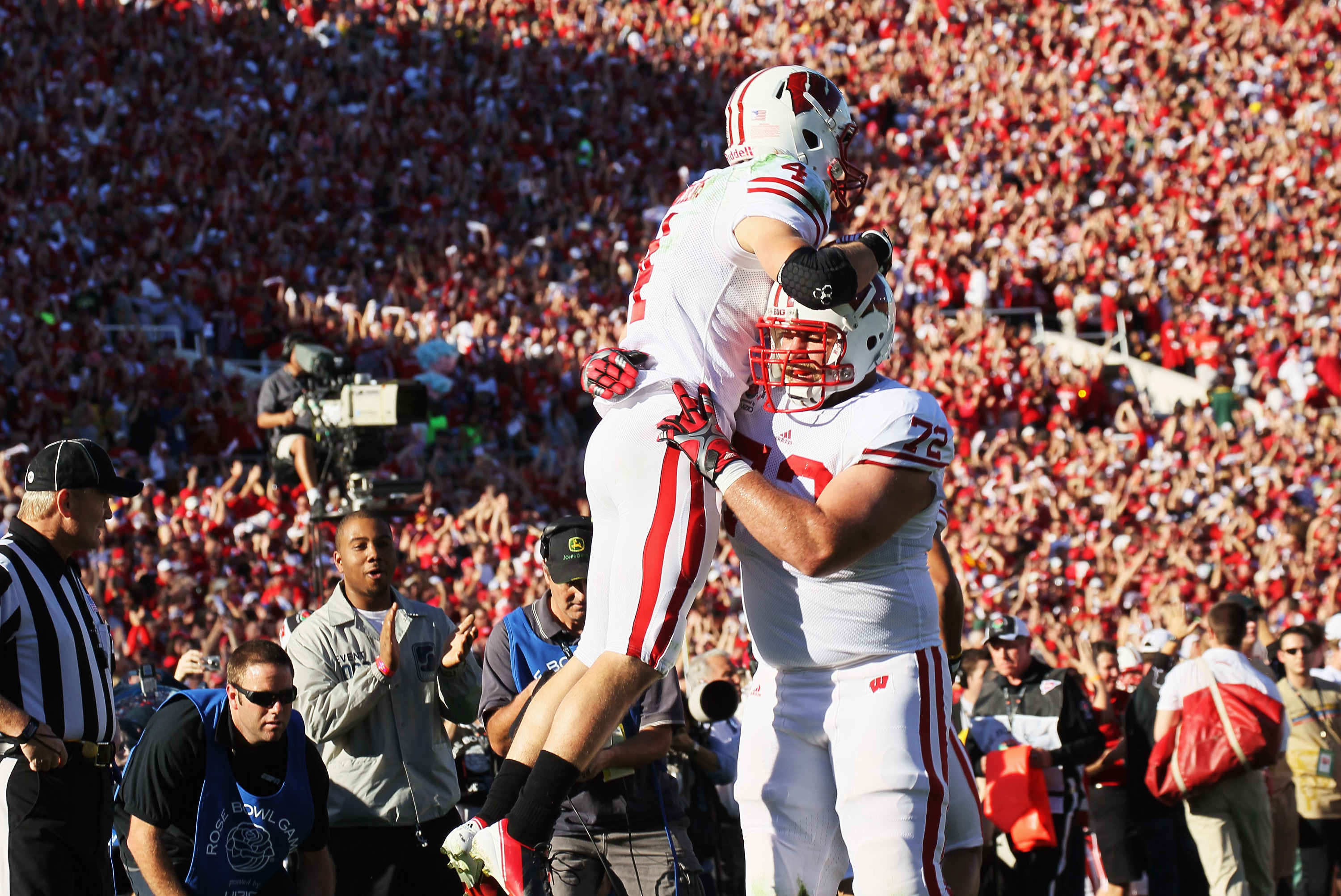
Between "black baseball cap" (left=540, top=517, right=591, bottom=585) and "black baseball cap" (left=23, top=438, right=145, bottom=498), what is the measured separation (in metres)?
1.31

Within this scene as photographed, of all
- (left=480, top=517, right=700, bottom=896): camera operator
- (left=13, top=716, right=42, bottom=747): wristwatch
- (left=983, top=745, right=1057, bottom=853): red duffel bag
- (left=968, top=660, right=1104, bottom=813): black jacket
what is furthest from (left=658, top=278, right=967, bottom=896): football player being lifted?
(left=968, top=660, right=1104, bottom=813): black jacket

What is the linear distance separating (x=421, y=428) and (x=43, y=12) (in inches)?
372

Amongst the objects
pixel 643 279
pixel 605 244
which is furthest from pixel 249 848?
pixel 605 244

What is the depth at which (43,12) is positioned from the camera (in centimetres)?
1992

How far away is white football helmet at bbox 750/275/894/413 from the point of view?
11.6ft

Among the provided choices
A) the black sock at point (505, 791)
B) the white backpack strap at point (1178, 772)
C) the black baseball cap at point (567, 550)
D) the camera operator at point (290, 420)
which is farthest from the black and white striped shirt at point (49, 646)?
the camera operator at point (290, 420)

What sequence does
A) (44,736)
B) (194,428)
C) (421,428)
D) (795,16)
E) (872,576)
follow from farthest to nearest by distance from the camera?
(795,16)
(421,428)
(194,428)
(44,736)
(872,576)

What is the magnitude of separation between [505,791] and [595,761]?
0.91m

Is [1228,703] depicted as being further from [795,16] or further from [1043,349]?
[795,16]

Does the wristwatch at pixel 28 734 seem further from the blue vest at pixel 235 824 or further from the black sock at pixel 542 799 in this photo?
the black sock at pixel 542 799

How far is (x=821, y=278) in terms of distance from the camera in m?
3.31

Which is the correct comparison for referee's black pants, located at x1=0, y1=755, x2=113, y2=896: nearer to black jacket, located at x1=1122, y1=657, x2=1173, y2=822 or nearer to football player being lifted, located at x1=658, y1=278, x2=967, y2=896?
football player being lifted, located at x1=658, y1=278, x2=967, y2=896

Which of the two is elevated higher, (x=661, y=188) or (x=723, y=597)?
(x=661, y=188)

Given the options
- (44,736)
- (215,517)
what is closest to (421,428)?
(215,517)
